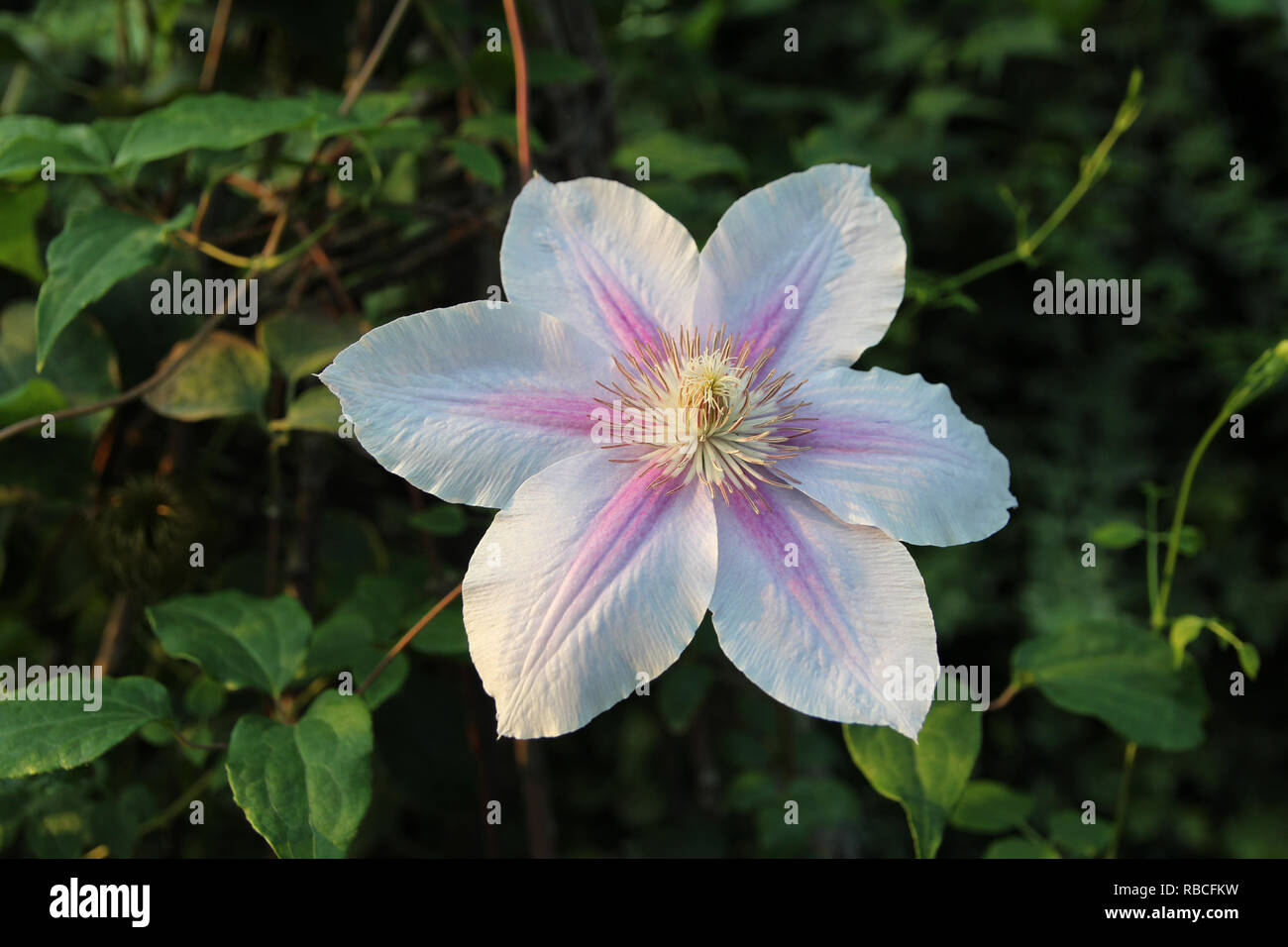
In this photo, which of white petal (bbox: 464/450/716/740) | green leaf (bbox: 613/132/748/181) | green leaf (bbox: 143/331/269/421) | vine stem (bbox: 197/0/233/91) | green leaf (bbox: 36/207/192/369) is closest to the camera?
white petal (bbox: 464/450/716/740)

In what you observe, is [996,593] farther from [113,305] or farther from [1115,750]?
[113,305]

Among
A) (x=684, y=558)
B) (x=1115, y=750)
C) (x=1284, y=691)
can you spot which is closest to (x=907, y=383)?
(x=684, y=558)

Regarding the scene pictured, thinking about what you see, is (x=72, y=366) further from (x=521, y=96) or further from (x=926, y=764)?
(x=926, y=764)

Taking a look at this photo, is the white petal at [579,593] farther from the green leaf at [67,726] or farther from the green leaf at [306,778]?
the green leaf at [67,726]

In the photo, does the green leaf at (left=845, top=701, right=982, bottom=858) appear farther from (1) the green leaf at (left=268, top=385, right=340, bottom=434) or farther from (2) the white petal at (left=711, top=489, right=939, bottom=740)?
(1) the green leaf at (left=268, top=385, right=340, bottom=434)

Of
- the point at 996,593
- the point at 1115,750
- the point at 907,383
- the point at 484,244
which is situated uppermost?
the point at 484,244

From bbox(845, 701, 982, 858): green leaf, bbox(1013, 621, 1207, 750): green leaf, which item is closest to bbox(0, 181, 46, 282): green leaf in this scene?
bbox(845, 701, 982, 858): green leaf

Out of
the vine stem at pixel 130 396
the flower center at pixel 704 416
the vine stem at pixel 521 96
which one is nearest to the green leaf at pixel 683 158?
the vine stem at pixel 521 96
